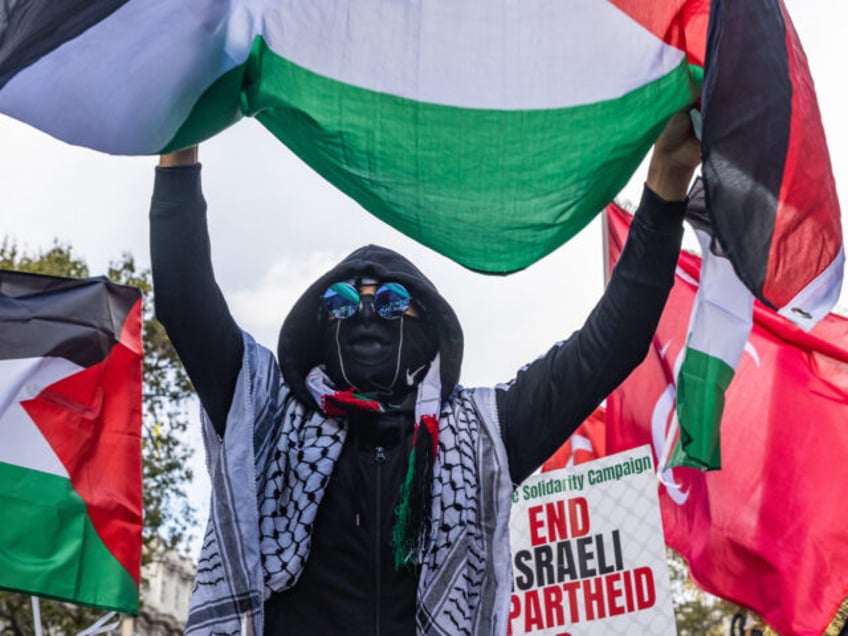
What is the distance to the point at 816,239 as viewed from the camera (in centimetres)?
328

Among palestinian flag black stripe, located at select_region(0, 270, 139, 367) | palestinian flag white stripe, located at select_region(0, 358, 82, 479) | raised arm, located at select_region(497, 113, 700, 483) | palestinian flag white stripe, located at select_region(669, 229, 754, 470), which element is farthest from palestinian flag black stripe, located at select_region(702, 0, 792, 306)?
palestinian flag black stripe, located at select_region(0, 270, 139, 367)

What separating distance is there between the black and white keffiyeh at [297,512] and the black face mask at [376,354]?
0.14 m

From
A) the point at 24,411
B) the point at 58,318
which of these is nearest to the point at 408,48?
the point at 24,411

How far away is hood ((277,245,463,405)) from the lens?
3.79 meters

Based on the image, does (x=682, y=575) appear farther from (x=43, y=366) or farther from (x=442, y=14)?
(x=442, y=14)

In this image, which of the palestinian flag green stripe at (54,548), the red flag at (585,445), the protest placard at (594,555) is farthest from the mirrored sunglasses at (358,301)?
the red flag at (585,445)

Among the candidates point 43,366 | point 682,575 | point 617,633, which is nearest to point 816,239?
point 617,633

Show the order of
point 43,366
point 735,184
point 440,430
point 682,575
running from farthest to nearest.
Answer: point 682,575 → point 43,366 → point 440,430 → point 735,184

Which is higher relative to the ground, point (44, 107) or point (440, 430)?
point (44, 107)

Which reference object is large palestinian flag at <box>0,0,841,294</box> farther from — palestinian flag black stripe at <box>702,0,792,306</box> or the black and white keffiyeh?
the black and white keffiyeh

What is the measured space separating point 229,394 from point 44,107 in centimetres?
85

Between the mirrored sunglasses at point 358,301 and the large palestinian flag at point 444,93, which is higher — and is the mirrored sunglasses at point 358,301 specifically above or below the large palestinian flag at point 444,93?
below

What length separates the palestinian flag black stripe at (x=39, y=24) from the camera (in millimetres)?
3285

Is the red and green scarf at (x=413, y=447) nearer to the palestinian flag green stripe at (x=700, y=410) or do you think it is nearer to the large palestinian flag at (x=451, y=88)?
the large palestinian flag at (x=451, y=88)
